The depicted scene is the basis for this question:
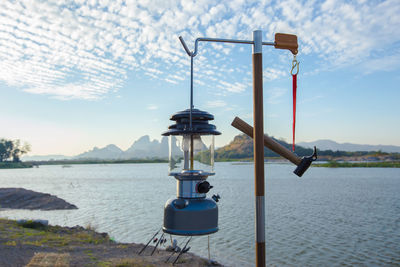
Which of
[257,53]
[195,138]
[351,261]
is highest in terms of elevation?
[257,53]

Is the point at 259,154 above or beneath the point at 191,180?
above

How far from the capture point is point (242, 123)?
3629 millimetres

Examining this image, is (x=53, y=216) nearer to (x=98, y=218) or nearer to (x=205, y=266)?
(x=98, y=218)

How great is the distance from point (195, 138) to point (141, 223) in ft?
52.3

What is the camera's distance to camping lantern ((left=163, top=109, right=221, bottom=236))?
3564mm

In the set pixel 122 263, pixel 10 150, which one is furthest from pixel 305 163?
pixel 10 150

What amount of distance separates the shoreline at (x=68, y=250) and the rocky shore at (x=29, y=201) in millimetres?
10599

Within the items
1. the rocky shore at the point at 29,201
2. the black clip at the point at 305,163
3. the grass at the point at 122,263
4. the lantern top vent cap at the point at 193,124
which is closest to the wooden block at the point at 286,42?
the lantern top vent cap at the point at 193,124

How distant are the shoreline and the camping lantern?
221 inches

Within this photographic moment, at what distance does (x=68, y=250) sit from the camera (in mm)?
9977

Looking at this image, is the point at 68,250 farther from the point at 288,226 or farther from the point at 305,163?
the point at 288,226

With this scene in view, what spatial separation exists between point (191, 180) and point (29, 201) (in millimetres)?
24556

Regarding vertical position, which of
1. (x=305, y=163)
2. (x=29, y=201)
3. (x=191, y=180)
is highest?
(x=305, y=163)

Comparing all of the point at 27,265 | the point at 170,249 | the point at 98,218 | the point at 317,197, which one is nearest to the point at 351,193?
the point at 317,197
